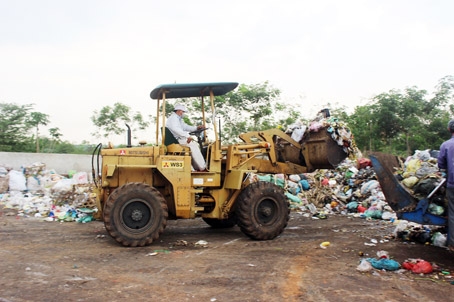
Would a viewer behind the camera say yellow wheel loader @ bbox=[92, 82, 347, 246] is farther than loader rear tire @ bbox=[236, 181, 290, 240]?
No

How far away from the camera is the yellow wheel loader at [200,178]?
21.0ft

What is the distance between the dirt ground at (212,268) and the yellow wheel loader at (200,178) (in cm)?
40

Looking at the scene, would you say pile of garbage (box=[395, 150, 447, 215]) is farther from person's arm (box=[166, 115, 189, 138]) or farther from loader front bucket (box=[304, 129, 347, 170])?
person's arm (box=[166, 115, 189, 138])

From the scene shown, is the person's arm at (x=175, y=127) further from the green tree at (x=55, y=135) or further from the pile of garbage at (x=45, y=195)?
the green tree at (x=55, y=135)

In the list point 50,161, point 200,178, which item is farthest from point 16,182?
point 200,178

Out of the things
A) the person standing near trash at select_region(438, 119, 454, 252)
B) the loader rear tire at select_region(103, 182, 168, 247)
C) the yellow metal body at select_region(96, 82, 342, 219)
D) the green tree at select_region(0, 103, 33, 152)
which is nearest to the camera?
the person standing near trash at select_region(438, 119, 454, 252)

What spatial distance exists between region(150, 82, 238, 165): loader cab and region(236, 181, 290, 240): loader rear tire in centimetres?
88

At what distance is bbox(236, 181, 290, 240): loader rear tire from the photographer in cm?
694

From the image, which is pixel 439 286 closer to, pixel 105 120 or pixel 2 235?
pixel 2 235

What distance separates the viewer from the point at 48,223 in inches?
355

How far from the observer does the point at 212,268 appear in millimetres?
5199

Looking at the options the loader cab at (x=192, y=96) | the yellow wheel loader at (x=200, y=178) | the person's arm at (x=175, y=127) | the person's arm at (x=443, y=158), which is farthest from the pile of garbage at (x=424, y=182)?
the person's arm at (x=175, y=127)

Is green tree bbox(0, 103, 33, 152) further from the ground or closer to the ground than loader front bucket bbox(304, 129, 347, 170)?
further from the ground

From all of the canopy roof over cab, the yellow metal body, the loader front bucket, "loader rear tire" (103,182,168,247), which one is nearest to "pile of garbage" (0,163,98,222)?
the yellow metal body
